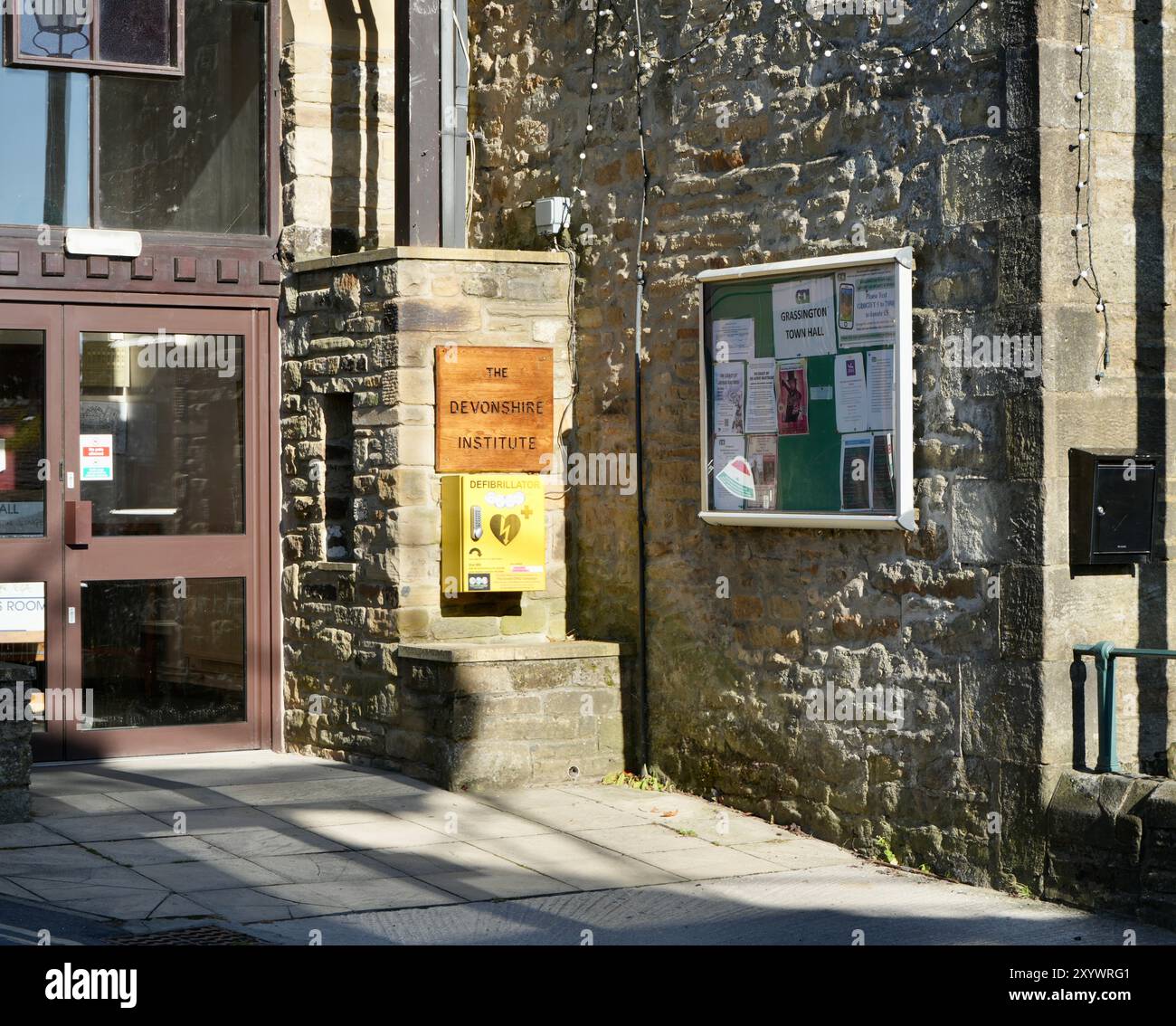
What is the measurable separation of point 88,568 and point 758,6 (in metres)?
4.65

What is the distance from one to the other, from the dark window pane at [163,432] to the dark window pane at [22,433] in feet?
0.78

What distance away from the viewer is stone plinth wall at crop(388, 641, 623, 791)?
26.7ft

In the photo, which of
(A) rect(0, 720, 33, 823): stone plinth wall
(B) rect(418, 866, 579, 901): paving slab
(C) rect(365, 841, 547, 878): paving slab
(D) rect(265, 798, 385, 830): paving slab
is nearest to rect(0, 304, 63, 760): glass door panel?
(A) rect(0, 720, 33, 823): stone plinth wall

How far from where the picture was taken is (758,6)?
7652mm

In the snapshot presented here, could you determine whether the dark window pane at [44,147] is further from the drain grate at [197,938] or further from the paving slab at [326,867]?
the drain grate at [197,938]

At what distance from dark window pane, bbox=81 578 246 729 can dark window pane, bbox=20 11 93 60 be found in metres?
2.92

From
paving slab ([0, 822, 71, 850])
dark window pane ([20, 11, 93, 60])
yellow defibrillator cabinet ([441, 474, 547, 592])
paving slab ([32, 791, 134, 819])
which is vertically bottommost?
paving slab ([0, 822, 71, 850])

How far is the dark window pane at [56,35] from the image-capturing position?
881 centimetres

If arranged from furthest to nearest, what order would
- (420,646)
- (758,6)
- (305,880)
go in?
1. (420,646)
2. (758,6)
3. (305,880)

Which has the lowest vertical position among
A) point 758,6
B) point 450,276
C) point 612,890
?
point 612,890

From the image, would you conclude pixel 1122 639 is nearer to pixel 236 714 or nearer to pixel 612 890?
pixel 612 890

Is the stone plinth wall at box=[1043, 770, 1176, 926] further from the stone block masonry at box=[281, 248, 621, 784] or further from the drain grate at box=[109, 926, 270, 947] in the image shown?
the drain grate at box=[109, 926, 270, 947]

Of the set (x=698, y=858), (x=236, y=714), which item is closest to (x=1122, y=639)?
(x=698, y=858)

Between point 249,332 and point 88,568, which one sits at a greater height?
point 249,332
